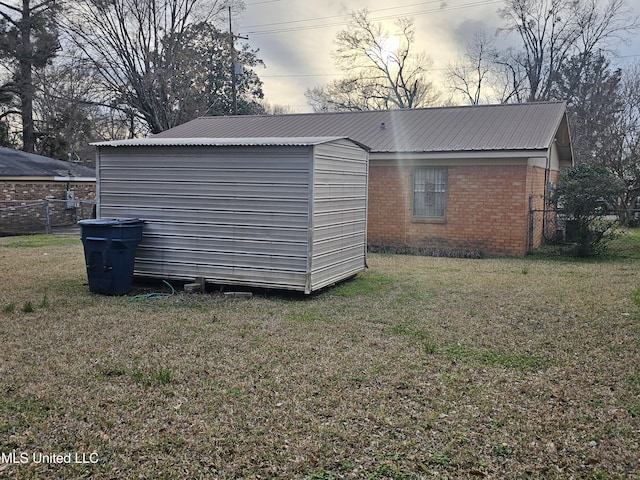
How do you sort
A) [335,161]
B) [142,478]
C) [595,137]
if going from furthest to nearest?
1. [595,137]
2. [335,161]
3. [142,478]

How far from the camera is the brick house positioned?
43.1 feet

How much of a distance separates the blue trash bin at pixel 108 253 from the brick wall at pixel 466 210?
299 inches

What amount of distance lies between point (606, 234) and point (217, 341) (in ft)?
34.0

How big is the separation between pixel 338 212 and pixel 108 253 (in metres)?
3.47

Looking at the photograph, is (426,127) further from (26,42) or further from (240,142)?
(26,42)

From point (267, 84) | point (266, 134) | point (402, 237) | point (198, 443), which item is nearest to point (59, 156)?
point (267, 84)

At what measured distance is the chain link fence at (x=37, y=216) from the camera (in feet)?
62.6

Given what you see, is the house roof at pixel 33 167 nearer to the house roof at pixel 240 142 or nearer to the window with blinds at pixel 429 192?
the house roof at pixel 240 142

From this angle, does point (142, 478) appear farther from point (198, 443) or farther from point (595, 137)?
point (595, 137)

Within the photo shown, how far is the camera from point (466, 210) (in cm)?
1367

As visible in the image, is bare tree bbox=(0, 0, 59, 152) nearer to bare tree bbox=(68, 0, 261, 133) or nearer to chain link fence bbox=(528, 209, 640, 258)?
bare tree bbox=(68, 0, 261, 133)

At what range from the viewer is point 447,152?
1344 centimetres

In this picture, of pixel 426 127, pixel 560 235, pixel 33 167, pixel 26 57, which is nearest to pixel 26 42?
pixel 26 57

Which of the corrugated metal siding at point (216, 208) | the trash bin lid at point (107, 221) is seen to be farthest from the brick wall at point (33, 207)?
the trash bin lid at point (107, 221)
